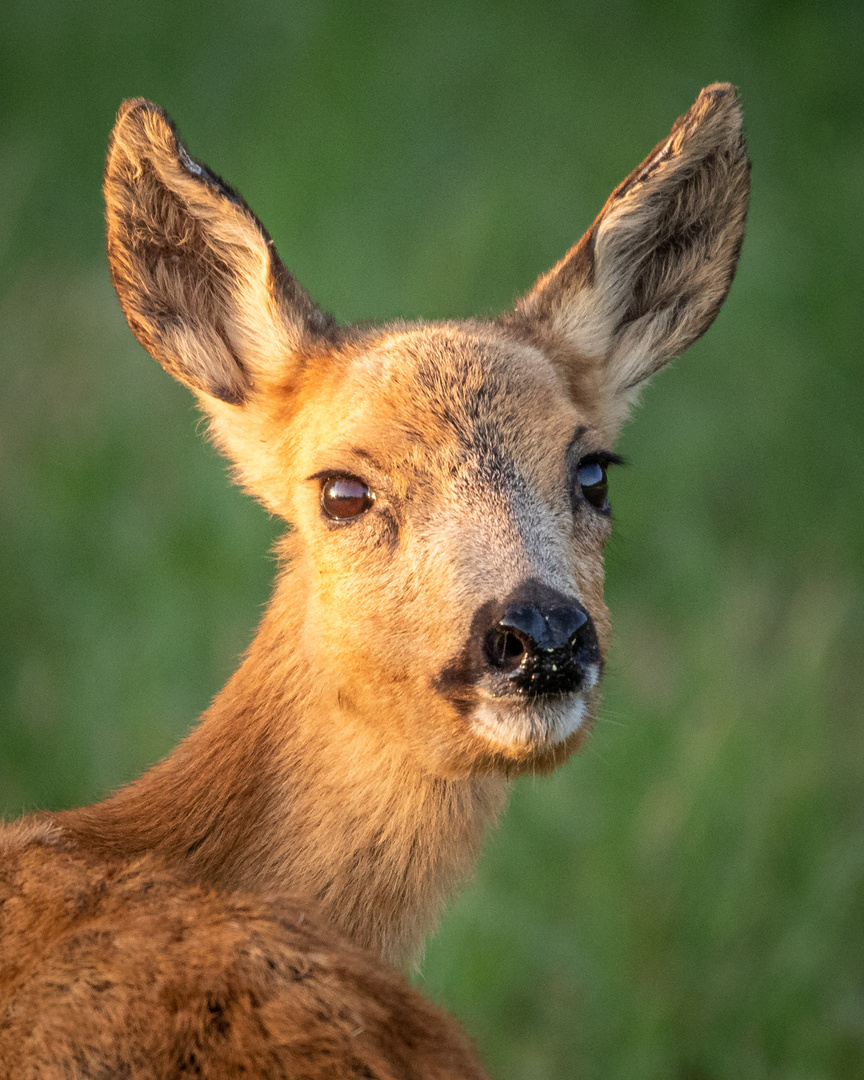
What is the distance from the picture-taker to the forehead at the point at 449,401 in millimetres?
5000

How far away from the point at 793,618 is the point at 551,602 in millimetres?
5718

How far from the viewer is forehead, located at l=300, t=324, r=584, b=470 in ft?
16.4

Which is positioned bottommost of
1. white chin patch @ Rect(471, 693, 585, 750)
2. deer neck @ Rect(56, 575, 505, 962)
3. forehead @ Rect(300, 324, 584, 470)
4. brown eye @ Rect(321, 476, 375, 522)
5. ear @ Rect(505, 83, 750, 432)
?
deer neck @ Rect(56, 575, 505, 962)

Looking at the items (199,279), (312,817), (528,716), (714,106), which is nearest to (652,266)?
(714,106)

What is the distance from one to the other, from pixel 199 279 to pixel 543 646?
90.6 inches

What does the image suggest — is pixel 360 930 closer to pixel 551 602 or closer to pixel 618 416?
pixel 551 602

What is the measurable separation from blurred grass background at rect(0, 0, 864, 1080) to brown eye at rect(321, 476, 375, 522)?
4.60ft

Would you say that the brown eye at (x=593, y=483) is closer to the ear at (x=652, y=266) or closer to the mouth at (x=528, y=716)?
the ear at (x=652, y=266)

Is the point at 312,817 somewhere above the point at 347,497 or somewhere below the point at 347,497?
below

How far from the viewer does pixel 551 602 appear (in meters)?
4.33

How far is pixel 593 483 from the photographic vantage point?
525 cm

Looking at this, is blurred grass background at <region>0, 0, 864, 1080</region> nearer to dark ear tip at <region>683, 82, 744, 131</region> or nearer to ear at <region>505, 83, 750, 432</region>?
ear at <region>505, 83, 750, 432</region>

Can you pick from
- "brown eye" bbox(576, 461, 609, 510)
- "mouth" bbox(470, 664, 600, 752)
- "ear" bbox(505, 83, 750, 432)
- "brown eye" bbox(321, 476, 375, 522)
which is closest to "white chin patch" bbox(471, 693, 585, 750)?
"mouth" bbox(470, 664, 600, 752)

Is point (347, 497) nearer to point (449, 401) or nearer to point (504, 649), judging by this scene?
point (449, 401)
